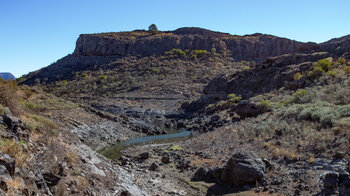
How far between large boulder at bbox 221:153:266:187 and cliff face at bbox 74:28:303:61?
256ft

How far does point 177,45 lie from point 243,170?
279ft

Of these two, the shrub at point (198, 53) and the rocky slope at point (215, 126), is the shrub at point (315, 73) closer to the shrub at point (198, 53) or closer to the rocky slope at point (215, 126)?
the rocky slope at point (215, 126)

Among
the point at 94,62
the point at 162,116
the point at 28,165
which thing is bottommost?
the point at 162,116

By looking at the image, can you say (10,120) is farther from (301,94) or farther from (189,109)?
(189,109)

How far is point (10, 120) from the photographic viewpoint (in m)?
7.80

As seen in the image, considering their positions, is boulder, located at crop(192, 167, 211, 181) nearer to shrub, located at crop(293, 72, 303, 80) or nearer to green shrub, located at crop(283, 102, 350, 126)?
green shrub, located at crop(283, 102, 350, 126)

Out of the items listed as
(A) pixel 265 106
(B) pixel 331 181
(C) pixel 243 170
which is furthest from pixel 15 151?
(A) pixel 265 106

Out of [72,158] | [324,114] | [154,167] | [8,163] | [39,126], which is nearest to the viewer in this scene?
[8,163]

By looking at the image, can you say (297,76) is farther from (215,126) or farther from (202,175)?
(202,175)

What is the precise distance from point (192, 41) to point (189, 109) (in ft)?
175

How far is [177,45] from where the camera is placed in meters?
92.3

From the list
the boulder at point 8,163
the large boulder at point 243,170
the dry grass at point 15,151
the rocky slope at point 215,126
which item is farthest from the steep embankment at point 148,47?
the boulder at point 8,163

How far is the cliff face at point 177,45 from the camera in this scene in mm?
88125

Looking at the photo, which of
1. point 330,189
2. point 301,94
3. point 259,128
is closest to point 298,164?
point 330,189
